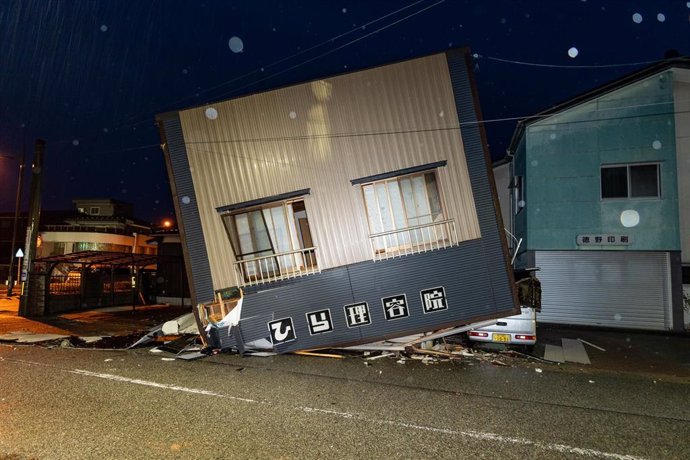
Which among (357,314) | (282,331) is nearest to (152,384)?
(282,331)

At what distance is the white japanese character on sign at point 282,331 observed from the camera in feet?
29.9

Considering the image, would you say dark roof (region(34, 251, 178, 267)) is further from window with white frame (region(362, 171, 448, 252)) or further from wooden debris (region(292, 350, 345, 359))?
window with white frame (region(362, 171, 448, 252))

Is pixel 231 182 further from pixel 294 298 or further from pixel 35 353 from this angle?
pixel 35 353

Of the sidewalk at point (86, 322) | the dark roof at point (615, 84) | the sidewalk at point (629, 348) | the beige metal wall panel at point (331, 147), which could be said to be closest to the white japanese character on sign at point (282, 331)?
the beige metal wall panel at point (331, 147)

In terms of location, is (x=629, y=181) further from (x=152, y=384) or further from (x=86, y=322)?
(x=86, y=322)

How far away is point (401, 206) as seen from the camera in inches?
364

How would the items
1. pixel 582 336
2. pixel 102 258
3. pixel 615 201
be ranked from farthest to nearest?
pixel 102 258 < pixel 615 201 < pixel 582 336

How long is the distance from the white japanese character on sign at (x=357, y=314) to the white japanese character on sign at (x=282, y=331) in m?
1.39

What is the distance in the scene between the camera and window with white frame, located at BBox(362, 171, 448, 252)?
9.09 m

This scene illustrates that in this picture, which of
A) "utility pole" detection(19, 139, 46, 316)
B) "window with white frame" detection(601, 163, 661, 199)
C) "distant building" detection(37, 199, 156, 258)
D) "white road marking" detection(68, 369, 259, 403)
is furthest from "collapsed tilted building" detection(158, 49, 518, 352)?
"distant building" detection(37, 199, 156, 258)

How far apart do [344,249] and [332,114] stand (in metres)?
3.39

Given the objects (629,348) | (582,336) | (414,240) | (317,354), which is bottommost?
(582,336)

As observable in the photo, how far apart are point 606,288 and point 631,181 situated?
3.92 m

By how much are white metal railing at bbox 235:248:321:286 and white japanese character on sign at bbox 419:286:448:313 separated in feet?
8.54
